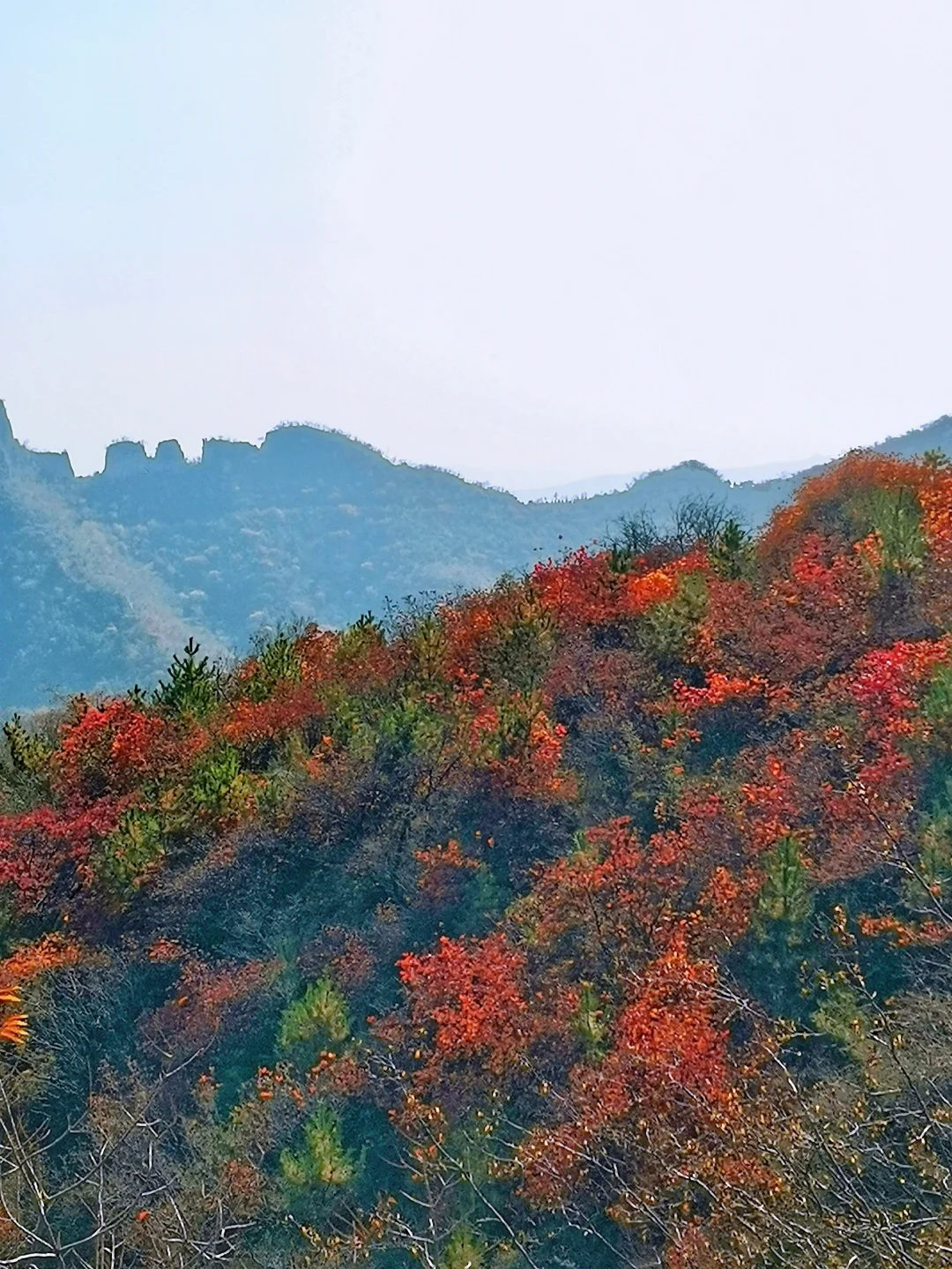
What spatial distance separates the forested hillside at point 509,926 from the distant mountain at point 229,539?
83.5m

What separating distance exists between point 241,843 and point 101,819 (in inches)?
92.7

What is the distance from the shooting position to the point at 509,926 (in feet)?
38.8

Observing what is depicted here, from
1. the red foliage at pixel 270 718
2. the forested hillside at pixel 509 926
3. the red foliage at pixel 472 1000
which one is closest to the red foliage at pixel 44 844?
the forested hillside at pixel 509 926

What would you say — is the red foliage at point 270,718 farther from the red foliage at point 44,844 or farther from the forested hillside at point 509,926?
the red foliage at point 44,844

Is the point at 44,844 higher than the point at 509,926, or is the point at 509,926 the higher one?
the point at 44,844

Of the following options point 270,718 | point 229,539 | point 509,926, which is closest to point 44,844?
point 270,718

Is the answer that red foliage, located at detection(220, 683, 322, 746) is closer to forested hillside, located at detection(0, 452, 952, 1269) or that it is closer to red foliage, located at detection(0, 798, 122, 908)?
forested hillside, located at detection(0, 452, 952, 1269)

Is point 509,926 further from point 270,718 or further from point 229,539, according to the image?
point 229,539

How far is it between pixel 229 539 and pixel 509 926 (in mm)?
125715

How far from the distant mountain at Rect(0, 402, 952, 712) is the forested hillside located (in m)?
83.5

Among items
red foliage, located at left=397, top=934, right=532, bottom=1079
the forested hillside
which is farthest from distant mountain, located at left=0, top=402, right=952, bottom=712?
red foliage, located at left=397, top=934, right=532, bottom=1079

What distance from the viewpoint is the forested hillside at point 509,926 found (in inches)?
345

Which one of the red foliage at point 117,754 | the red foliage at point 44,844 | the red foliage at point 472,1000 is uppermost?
the red foliage at point 117,754

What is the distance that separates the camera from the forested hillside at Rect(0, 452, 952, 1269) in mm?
8766
